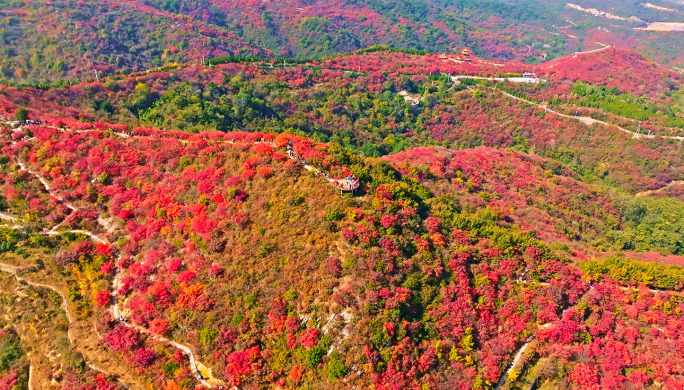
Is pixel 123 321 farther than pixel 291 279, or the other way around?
pixel 123 321

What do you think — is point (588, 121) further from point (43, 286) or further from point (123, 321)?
point (43, 286)

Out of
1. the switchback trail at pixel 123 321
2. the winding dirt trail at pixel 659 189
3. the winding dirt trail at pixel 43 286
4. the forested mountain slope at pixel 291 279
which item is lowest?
the winding dirt trail at pixel 659 189

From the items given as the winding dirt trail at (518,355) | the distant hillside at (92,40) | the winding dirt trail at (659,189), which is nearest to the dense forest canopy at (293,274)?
the winding dirt trail at (518,355)

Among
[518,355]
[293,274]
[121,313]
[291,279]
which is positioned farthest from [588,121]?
[121,313]

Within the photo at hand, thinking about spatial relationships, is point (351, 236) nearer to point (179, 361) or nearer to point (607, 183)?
point (179, 361)

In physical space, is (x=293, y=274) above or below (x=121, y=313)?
above

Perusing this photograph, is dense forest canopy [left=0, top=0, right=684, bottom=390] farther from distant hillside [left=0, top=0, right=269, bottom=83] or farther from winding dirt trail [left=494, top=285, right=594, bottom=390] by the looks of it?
distant hillside [left=0, top=0, right=269, bottom=83]

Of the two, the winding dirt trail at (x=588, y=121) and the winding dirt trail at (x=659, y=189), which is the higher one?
the winding dirt trail at (x=588, y=121)

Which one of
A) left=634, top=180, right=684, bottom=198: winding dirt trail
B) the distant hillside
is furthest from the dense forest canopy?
the distant hillside

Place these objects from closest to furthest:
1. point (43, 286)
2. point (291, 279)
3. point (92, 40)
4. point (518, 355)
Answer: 1. point (291, 279)
2. point (518, 355)
3. point (43, 286)
4. point (92, 40)

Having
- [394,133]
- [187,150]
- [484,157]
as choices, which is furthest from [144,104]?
[484,157]

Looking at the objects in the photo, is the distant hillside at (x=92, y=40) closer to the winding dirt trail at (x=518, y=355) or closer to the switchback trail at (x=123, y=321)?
the switchback trail at (x=123, y=321)
